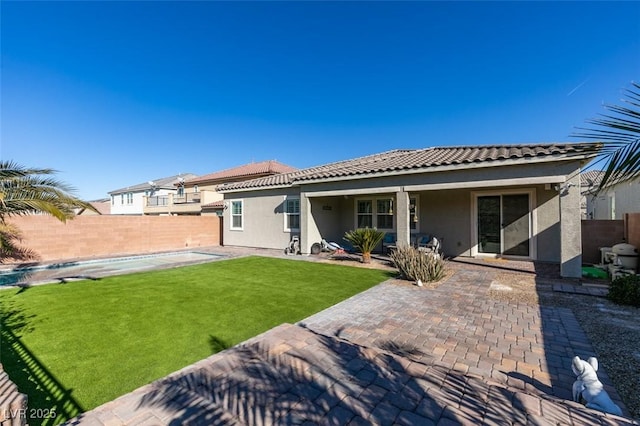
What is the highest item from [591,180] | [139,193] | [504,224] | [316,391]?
[139,193]

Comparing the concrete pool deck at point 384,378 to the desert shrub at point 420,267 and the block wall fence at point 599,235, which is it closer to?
the desert shrub at point 420,267

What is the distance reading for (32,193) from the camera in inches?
299

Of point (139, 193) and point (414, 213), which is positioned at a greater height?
point (139, 193)

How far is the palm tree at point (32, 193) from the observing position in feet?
23.2

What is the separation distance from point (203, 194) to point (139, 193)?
75.8ft

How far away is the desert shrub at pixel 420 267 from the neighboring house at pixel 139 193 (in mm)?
35309

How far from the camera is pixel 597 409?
2846 mm

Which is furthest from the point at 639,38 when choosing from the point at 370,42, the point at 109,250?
the point at 109,250

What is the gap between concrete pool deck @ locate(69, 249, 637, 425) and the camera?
9.39 feet

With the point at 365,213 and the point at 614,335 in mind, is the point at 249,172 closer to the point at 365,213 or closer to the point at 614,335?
the point at 365,213

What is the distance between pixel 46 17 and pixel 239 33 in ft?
26.3

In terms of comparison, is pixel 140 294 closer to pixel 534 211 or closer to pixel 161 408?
pixel 161 408

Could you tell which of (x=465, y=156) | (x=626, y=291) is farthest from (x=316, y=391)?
(x=465, y=156)

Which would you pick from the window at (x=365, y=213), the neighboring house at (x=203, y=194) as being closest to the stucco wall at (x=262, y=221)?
the window at (x=365, y=213)
